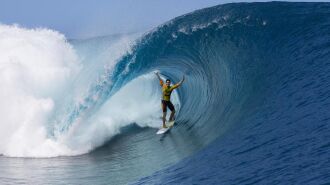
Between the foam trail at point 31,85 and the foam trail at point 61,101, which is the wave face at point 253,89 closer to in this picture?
the foam trail at point 61,101

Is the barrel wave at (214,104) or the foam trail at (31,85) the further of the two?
the foam trail at (31,85)

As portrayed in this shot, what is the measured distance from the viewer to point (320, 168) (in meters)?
5.78

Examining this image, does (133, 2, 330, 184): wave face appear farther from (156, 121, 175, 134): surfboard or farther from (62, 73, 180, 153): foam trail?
(62, 73, 180, 153): foam trail

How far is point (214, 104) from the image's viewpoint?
13445mm

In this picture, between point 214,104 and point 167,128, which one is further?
point 167,128

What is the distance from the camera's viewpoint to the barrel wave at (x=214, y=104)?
7.24 meters

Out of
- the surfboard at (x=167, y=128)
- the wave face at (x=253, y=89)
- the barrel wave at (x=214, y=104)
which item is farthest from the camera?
the surfboard at (x=167, y=128)

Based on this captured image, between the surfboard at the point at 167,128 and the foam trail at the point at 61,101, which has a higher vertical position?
the foam trail at the point at 61,101

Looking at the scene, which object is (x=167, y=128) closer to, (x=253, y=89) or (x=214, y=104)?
(x=214, y=104)

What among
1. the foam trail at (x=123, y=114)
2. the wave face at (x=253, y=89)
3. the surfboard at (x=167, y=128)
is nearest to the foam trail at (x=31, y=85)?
the foam trail at (x=123, y=114)

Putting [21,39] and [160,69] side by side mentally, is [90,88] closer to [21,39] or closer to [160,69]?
[160,69]

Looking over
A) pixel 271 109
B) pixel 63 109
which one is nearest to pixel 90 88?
pixel 63 109

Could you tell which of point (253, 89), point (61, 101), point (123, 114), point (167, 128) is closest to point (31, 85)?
point (61, 101)

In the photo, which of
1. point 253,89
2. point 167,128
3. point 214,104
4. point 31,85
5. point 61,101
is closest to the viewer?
point 253,89
